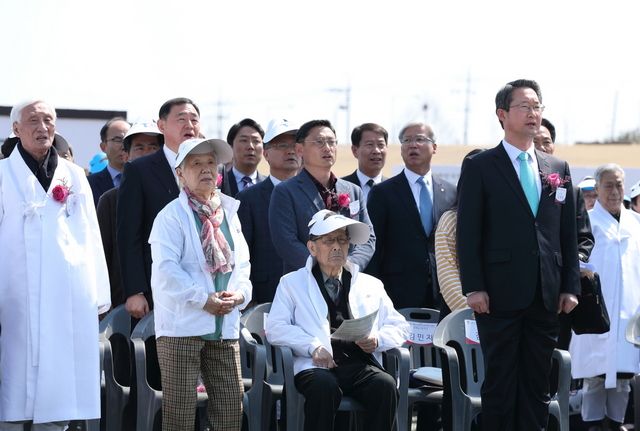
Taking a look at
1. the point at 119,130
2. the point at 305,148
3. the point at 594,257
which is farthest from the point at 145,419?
the point at 594,257

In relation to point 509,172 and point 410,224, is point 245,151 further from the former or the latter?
point 509,172

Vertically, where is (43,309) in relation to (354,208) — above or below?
below

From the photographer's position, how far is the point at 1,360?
421 centimetres

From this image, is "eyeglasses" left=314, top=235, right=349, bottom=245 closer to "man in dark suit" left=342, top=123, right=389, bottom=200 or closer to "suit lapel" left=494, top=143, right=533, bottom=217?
"suit lapel" left=494, top=143, right=533, bottom=217

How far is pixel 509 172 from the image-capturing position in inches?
181

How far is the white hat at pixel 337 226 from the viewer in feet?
15.3

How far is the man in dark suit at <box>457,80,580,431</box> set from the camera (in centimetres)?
449

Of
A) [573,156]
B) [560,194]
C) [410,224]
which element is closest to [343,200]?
[410,224]

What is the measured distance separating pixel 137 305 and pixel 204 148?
101 cm

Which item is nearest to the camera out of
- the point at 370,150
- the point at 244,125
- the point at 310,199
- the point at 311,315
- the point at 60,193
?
the point at 60,193

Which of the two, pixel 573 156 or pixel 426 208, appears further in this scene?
pixel 573 156

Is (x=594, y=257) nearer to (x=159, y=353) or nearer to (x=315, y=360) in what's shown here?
(x=315, y=360)

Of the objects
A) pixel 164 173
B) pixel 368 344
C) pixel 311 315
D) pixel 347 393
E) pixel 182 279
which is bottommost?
pixel 347 393

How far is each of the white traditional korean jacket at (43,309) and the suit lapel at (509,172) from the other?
2384 mm
